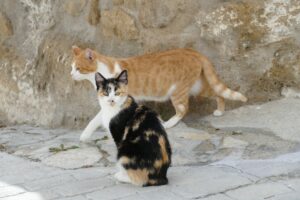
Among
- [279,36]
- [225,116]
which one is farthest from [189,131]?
[279,36]

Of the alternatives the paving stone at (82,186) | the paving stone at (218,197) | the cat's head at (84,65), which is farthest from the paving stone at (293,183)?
the cat's head at (84,65)

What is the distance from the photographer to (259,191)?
A: 3.59 m

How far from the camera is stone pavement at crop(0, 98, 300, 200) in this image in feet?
12.0

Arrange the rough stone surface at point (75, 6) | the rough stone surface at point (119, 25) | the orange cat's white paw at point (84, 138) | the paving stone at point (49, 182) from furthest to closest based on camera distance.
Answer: the rough stone surface at point (75, 6) < the rough stone surface at point (119, 25) < the orange cat's white paw at point (84, 138) < the paving stone at point (49, 182)

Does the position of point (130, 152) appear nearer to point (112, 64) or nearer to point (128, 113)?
point (128, 113)

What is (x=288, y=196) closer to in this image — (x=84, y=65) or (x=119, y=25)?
(x=84, y=65)

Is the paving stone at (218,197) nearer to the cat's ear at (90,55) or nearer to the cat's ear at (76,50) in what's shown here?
the cat's ear at (90,55)

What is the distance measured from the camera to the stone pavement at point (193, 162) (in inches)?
144

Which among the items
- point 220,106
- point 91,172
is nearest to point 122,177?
point 91,172

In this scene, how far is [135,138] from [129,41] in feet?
6.52

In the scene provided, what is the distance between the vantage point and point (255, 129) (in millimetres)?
4934

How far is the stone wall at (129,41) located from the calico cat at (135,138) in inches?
59.3

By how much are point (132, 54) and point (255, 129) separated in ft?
4.77

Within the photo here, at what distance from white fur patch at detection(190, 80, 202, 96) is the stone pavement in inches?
9.8
